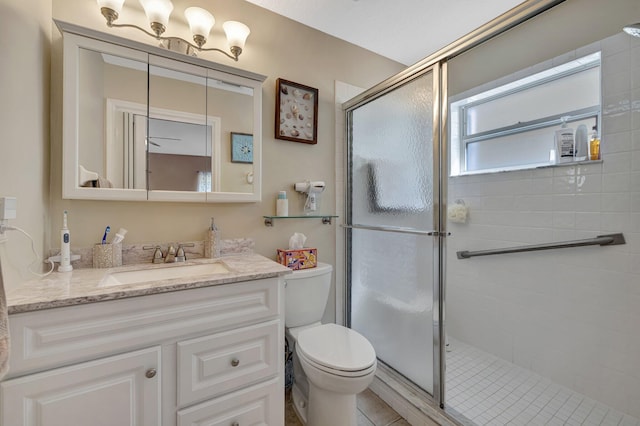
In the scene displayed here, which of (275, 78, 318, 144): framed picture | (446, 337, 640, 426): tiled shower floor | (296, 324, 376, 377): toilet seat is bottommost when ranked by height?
(446, 337, 640, 426): tiled shower floor

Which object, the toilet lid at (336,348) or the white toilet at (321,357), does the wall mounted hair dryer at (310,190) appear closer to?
the white toilet at (321,357)

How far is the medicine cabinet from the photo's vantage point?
3.95ft

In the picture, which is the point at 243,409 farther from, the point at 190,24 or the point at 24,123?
the point at 190,24

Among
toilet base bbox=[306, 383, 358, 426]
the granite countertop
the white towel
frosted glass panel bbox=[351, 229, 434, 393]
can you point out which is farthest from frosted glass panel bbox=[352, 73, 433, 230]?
the white towel

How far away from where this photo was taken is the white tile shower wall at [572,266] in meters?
1.41

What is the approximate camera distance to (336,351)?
126 centimetres

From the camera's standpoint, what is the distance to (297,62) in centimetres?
185

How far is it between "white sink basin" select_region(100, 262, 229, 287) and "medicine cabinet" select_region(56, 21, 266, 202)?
344mm

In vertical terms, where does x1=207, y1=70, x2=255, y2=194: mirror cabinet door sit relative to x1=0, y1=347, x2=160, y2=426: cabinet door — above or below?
above

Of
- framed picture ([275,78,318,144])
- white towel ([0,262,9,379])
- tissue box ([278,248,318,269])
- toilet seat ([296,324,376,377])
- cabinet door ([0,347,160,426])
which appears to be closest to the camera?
white towel ([0,262,9,379])

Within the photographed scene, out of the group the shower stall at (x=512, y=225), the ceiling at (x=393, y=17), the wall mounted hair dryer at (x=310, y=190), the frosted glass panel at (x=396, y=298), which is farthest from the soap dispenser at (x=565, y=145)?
the wall mounted hair dryer at (x=310, y=190)

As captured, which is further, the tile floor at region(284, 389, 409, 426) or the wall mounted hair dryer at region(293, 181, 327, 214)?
the wall mounted hair dryer at region(293, 181, 327, 214)

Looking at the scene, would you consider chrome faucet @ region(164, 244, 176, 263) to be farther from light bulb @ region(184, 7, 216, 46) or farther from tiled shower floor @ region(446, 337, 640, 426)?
tiled shower floor @ region(446, 337, 640, 426)

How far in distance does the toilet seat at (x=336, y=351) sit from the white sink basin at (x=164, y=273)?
0.53 metres
